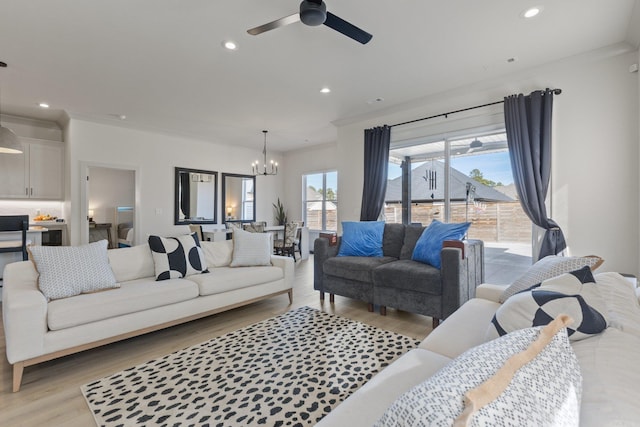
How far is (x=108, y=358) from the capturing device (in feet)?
7.93

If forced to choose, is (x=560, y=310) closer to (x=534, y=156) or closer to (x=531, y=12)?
(x=531, y=12)

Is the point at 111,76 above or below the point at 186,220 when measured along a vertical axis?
above

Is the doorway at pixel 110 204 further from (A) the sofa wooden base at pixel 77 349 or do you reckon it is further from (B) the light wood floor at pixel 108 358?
(A) the sofa wooden base at pixel 77 349

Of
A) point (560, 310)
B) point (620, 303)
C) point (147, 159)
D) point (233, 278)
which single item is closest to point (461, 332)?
point (560, 310)

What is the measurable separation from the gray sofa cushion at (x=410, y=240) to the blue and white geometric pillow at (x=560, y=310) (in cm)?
224

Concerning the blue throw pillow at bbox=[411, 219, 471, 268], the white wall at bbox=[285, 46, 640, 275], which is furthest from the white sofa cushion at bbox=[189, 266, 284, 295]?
the white wall at bbox=[285, 46, 640, 275]

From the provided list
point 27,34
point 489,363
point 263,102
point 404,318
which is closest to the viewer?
point 489,363

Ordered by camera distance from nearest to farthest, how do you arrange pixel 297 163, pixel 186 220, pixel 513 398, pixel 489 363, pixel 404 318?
pixel 513 398
pixel 489 363
pixel 404 318
pixel 186 220
pixel 297 163

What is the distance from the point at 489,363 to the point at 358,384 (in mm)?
1538

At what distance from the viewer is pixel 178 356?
240 cm

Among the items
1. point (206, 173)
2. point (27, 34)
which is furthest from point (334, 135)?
point (27, 34)

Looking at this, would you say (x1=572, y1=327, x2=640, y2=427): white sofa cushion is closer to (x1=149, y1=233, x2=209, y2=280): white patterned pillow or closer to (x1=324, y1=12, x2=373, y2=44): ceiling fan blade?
(x1=324, y1=12, x2=373, y2=44): ceiling fan blade

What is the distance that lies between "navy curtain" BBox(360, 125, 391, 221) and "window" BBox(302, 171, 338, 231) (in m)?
2.61

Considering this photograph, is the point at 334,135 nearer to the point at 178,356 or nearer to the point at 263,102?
the point at 263,102
